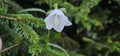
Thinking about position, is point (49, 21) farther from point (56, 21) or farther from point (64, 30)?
point (64, 30)

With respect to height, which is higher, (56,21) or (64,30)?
(64,30)

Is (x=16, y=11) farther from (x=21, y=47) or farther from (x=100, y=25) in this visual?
(x=100, y=25)

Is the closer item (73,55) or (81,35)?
(73,55)

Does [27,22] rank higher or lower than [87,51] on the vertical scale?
lower

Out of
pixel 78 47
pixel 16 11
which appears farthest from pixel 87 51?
pixel 16 11

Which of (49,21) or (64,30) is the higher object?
(64,30)

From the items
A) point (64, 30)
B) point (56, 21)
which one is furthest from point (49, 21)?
point (64, 30)

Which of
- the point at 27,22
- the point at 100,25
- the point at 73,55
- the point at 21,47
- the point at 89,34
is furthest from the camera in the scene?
the point at 89,34

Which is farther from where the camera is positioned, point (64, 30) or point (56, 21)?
point (64, 30)
